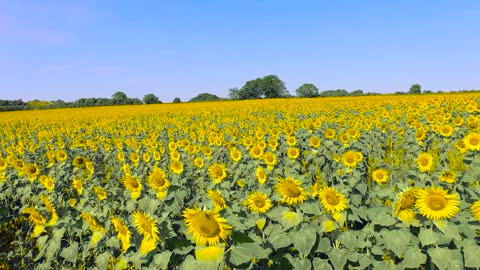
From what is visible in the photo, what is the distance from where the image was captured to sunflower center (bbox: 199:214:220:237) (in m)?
2.30

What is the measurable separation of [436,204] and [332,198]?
82 centimetres

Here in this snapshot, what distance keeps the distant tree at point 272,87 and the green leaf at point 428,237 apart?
3298 inches

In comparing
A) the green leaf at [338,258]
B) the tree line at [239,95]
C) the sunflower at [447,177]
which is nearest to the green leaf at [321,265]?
the green leaf at [338,258]

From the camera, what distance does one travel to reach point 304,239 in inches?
109

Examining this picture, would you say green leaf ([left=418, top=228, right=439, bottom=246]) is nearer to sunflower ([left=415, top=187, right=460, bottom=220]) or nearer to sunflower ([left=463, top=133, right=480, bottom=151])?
sunflower ([left=415, top=187, right=460, bottom=220])

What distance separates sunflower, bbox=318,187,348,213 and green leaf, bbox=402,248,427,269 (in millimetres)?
605

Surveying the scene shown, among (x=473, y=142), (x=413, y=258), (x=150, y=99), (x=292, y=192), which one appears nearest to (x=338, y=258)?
(x=413, y=258)

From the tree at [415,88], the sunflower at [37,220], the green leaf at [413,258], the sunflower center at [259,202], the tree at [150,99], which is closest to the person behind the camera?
the green leaf at [413,258]

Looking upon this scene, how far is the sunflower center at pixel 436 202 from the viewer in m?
2.56

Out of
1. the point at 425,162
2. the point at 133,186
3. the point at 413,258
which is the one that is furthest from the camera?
the point at 425,162

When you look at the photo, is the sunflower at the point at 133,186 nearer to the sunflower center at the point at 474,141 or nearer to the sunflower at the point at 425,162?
the sunflower at the point at 425,162

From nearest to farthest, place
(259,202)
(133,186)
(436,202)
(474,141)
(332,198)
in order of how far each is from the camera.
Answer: (436,202) → (332,198) → (259,202) → (133,186) → (474,141)

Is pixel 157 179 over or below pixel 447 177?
over

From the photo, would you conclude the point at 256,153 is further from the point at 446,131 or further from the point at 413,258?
the point at 446,131
